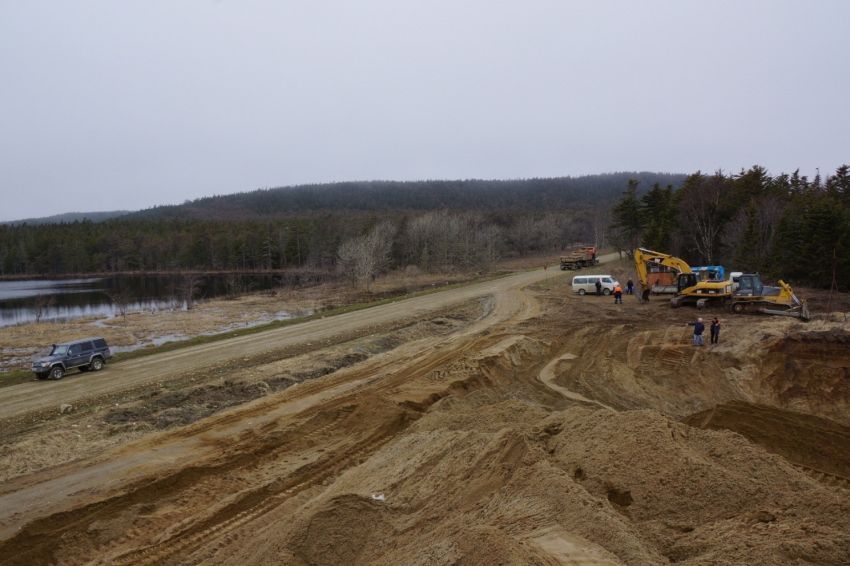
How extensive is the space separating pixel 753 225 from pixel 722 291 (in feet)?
66.9

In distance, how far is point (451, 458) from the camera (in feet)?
36.3

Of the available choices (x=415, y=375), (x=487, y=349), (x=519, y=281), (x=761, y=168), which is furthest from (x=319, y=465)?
(x=761, y=168)

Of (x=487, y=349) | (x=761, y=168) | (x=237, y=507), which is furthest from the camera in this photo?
(x=761, y=168)

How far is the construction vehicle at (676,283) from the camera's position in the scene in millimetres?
31203

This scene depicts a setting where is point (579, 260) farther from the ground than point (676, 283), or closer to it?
closer to it

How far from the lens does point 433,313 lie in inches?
1352

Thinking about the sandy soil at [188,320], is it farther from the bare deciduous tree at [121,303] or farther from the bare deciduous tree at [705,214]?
the bare deciduous tree at [705,214]

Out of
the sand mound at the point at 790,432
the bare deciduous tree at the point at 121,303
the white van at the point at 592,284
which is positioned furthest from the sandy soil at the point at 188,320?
the sand mound at the point at 790,432

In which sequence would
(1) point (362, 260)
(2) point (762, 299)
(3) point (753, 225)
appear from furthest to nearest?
(1) point (362, 260) → (3) point (753, 225) → (2) point (762, 299)

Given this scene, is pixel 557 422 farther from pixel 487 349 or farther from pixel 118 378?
pixel 118 378

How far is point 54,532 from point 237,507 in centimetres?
321

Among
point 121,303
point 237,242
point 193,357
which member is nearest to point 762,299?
point 193,357

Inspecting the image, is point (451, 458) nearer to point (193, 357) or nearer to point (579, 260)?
point (193, 357)

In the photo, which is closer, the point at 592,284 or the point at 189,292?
the point at 592,284
